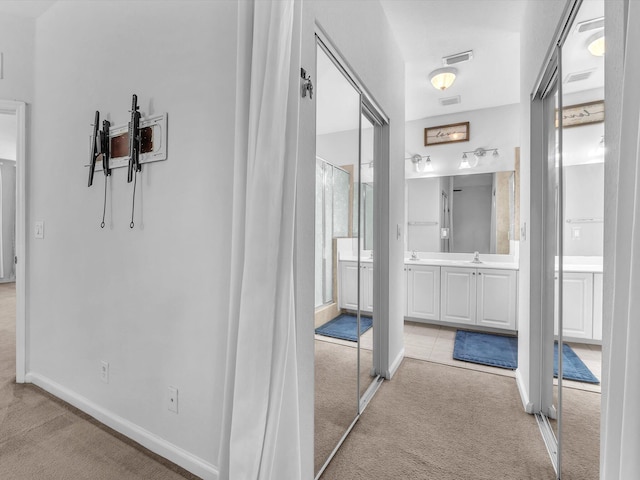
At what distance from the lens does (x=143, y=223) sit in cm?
161

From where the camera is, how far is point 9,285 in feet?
20.4

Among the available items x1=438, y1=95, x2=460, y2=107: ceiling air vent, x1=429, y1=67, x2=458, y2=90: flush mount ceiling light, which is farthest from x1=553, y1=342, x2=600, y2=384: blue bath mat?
x1=438, y1=95, x2=460, y2=107: ceiling air vent

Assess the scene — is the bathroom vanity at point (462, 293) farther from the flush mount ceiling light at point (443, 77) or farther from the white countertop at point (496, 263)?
the flush mount ceiling light at point (443, 77)

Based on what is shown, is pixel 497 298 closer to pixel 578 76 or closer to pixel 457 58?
pixel 457 58

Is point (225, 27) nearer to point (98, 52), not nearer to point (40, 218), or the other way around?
point (98, 52)

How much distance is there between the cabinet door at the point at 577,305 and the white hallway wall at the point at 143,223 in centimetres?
138

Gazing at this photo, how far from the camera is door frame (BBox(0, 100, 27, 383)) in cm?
223

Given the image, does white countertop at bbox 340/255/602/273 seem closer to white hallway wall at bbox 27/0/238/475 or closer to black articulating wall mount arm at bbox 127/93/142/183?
white hallway wall at bbox 27/0/238/475

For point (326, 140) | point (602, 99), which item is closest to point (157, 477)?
point (326, 140)

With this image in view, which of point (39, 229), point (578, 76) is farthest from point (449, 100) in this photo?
point (39, 229)

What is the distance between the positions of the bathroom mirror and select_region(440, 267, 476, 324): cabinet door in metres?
0.46

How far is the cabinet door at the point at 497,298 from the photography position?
3438mm

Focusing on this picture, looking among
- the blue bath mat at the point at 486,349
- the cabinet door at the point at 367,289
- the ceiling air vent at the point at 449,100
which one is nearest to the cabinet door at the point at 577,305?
the cabinet door at the point at 367,289

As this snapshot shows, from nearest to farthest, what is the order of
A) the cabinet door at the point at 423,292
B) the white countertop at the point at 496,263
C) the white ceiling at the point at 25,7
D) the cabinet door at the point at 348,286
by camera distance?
the white countertop at the point at 496,263 → the cabinet door at the point at 348,286 → the white ceiling at the point at 25,7 → the cabinet door at the point at 423,292
